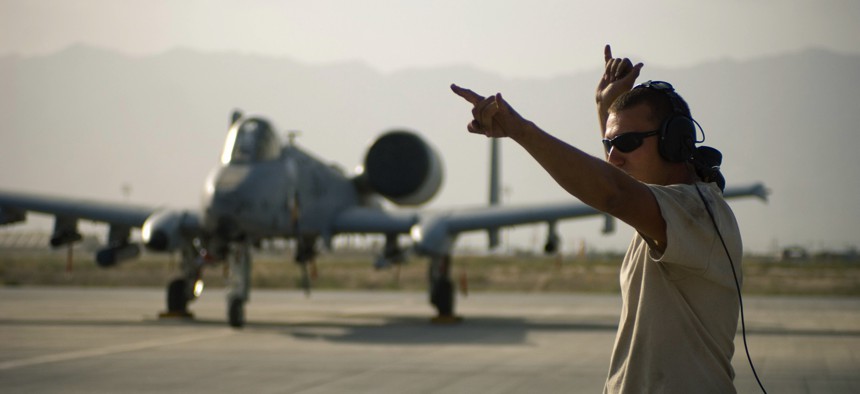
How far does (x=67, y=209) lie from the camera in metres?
23.4

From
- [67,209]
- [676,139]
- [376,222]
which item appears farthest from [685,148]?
[67,209]

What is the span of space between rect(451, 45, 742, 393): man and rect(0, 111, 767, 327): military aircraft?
1603 centimetres

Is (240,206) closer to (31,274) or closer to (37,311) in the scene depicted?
(37,311)

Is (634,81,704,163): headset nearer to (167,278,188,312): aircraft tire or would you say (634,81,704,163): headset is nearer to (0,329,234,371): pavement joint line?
(0,329,234,371): pavement joint line

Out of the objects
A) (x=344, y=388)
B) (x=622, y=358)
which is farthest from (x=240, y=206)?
(x=622, y=358)

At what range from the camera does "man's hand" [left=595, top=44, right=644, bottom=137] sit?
3553 millimetres

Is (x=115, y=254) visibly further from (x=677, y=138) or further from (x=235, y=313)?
(x=677, y=138)

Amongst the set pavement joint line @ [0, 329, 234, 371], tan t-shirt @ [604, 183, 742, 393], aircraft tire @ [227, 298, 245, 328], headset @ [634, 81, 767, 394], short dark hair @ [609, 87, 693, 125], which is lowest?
pavement joint line @ [0, 329, 234, 371]

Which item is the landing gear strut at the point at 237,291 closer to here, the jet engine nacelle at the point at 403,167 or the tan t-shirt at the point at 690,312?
the jet engine nacelle at the point at 403,167

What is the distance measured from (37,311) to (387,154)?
26.9ft

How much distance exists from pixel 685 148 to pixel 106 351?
42.0 feet

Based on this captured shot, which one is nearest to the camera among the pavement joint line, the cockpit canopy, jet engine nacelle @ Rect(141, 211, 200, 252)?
the pavement joint line

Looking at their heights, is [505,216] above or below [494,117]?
above

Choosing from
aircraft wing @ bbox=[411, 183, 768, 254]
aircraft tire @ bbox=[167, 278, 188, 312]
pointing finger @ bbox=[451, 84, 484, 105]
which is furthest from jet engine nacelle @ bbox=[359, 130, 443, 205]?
pointing finger @ bbox=[451, 84, 484, 105]
